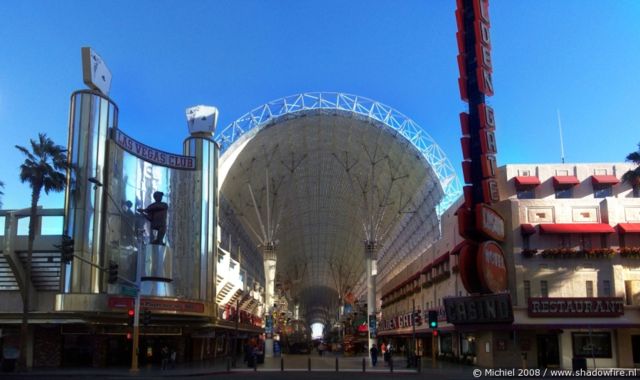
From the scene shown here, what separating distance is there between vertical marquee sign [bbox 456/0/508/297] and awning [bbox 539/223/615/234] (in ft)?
9.64

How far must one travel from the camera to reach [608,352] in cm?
4291

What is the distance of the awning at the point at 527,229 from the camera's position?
139 ft

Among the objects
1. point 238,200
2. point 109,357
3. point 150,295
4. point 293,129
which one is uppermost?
point 293,129

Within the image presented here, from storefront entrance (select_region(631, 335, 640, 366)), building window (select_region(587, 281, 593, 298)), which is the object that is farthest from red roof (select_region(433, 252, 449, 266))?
storefront entrance (select_region(631, 335, 640, 366))

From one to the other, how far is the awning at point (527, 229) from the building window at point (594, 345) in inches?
305

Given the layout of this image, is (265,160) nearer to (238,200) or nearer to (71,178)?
(238,200)

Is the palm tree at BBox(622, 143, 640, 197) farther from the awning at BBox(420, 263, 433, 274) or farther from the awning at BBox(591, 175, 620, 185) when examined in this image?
the awning at BBox(420, 263, 433, 274)

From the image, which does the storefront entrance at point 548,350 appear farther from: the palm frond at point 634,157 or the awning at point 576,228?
the palm frond at point 634,157

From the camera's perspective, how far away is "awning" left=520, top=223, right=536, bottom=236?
4247 cm

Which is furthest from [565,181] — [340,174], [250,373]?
[340,174]

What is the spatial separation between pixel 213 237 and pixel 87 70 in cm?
1676

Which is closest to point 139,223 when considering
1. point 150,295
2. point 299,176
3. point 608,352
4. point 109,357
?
point 150,295

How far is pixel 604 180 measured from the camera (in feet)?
147

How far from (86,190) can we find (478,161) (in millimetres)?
27022
